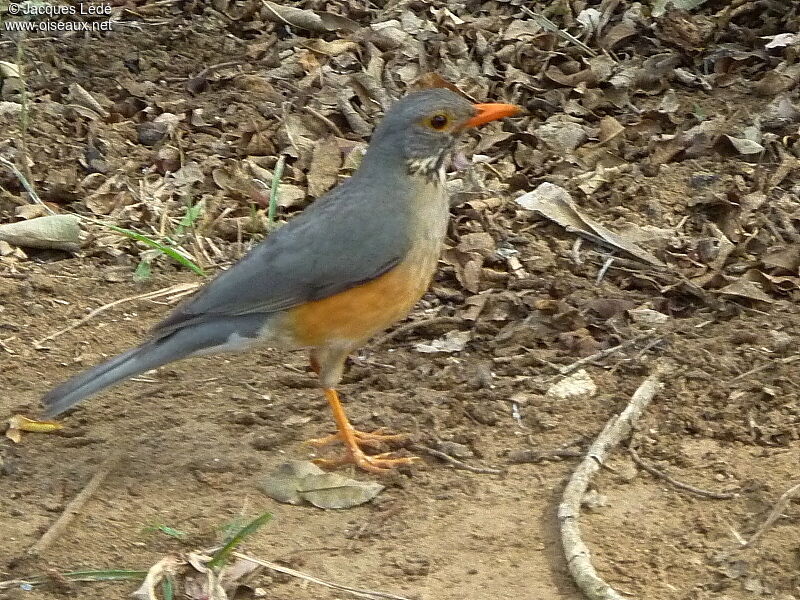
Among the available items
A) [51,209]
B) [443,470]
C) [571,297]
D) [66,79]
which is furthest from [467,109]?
[66,79]

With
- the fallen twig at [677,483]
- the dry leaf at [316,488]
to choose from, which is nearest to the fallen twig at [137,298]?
the dry leaf at [316,488]

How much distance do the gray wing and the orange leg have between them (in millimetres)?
515

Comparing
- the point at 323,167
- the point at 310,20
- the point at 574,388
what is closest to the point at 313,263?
the point at 574,388

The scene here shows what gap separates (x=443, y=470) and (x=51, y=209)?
3.56 meters

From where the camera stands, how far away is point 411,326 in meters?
5.74

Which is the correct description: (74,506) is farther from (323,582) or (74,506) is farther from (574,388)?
(574,388)

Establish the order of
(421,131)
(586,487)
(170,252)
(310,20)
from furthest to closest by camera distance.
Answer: (310,20)
(170,252)
(421,131)
(586,487)

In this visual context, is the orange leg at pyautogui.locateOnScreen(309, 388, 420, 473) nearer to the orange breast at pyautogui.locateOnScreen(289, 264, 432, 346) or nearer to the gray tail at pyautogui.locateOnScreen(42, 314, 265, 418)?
the orange breast at pyautogui.locateOnScreen(289, 264, 432, 346)

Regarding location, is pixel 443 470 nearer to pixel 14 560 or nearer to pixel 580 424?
pixel 580 424

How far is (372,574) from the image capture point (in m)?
4.07

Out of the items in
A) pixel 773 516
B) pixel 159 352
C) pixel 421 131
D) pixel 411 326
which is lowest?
pixel 411 326

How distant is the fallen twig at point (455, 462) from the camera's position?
4.65 m

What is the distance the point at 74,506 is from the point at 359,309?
1.42 metres

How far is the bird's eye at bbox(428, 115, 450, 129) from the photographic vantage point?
5055mm
